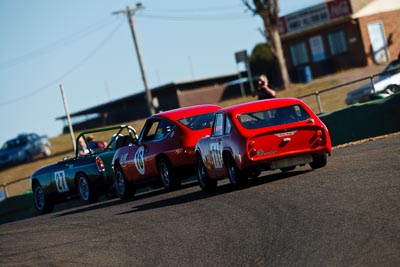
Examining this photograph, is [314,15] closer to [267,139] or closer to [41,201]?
[41,201]

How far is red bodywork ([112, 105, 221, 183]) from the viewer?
17359mm

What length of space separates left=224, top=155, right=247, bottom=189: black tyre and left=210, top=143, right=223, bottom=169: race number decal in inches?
8.6

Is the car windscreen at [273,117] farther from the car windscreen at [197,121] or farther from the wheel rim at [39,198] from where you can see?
the wheel rim at [39,198]

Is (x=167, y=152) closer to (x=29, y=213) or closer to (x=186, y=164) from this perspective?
(x=186, y=164)

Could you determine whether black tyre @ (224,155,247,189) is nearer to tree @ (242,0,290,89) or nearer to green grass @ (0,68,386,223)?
green grass @ (0,68,386,223)

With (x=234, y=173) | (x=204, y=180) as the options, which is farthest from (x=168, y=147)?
(x=234, y=173)

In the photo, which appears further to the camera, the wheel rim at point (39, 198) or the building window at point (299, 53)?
the building window at point (299, 53)

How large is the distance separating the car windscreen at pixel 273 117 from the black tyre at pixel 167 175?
3002mm

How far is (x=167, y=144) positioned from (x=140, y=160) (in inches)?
42.0

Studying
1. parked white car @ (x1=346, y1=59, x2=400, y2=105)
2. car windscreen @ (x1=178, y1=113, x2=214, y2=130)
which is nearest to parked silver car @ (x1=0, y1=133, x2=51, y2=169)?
parked white car @ (x1=346, y1=59, x2=400, y2=105)

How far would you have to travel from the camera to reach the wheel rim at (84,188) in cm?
2039

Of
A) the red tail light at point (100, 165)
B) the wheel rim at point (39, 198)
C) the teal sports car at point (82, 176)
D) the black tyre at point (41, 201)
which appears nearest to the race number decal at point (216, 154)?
the teal sports car at point (82, 176)

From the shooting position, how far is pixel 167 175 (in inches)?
702

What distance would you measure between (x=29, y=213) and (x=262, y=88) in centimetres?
836
